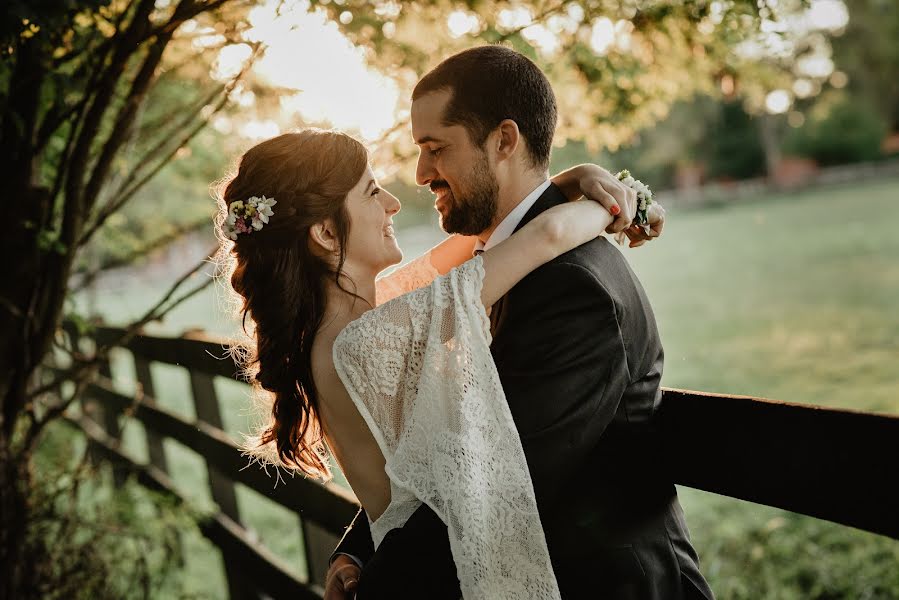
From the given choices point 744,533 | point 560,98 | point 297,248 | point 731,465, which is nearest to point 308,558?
point 297,248

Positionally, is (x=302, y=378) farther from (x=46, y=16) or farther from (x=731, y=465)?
(x=46, y=16)

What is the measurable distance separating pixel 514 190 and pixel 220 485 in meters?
2.48

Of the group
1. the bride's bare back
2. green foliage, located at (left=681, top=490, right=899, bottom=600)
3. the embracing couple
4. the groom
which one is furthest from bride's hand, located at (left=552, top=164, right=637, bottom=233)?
green foliage, located at (left=681, top=490, right=899, bottom=600)

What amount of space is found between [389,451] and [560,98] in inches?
109

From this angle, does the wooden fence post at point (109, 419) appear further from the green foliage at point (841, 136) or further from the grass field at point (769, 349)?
the green foliage at point (841, 136)

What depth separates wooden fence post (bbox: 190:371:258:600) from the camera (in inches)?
148

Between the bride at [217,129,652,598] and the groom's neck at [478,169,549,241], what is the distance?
0.31ft

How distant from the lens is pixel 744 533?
19.0ft

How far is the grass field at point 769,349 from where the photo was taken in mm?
5168

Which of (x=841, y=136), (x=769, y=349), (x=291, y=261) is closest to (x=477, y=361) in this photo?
(x=291, y=261)

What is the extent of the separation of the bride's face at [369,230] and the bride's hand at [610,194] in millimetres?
582

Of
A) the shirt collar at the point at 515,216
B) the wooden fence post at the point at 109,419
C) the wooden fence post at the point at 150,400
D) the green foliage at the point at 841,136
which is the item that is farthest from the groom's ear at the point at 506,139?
the green foliage at the point at 841,136

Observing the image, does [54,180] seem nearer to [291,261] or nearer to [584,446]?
[291,261]

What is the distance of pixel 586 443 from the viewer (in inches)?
66.6
